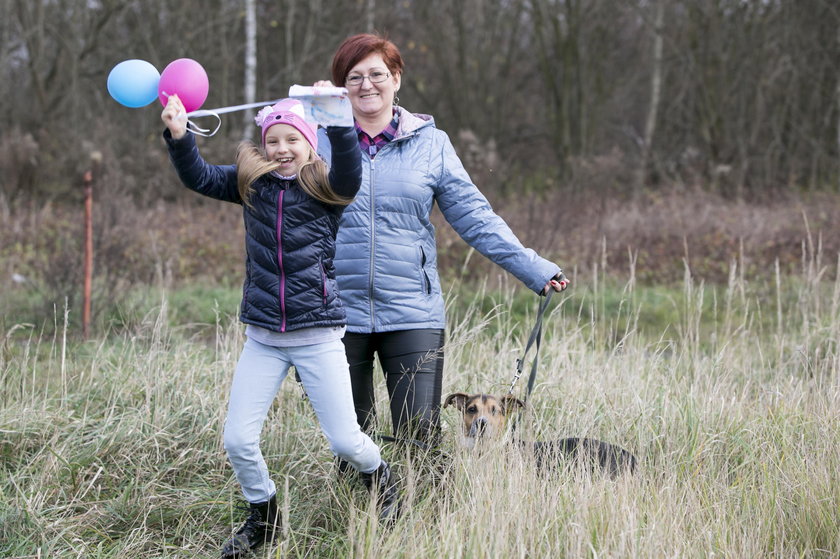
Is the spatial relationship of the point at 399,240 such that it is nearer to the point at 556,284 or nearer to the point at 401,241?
the point at 401,241

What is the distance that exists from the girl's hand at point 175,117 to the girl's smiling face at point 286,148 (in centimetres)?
28

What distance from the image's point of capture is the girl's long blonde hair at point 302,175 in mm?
2883

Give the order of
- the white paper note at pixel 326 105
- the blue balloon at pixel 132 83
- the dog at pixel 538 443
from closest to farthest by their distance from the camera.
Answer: the white paper note at pixel 326 105
the blue balloon at pixel 132 83
the dog at pixel 538 443

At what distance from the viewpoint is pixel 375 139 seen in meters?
3.29

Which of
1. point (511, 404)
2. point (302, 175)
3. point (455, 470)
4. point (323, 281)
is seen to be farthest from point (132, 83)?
point (511, 404)

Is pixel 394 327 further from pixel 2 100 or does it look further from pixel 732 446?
pixel 2 100

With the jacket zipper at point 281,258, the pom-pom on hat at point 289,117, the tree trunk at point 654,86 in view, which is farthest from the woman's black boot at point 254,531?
the tree trunk at point 654,86

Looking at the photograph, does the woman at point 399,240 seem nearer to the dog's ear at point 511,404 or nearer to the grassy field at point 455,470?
the grassy field at point 455,470

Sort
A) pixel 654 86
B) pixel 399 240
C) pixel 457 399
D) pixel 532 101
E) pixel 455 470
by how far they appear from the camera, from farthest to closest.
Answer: pixel 532 101
pixel 654 86
pixel 457 399
pixel 455 470
pixel 399 240

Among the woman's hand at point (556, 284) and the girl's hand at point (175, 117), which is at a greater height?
the girl's hand at point (175, 117)

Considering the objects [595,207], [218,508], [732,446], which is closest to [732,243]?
[595,207]

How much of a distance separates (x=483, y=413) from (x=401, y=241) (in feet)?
3.00

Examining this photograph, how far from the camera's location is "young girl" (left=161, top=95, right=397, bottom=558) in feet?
9.42

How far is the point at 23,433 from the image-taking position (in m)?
3.85
